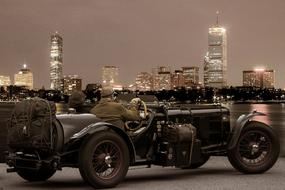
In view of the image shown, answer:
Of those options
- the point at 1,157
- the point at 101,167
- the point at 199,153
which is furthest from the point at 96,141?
the point at 1,157

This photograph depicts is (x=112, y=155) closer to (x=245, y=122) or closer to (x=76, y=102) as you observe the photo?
(x=245, y=122)

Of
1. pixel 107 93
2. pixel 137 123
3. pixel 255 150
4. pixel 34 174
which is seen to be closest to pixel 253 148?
pixel 255 150

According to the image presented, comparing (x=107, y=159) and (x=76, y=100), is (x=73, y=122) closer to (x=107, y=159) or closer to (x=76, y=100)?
(x=107, y=159)

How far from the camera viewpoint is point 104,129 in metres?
9.39

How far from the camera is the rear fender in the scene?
9258 mm

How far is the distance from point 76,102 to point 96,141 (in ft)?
11.5

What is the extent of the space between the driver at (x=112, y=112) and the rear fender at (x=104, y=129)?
233mm

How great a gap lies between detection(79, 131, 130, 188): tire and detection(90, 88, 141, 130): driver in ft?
1.35

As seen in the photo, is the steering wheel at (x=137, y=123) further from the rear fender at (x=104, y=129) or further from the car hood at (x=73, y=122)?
the car hood at (x=73, y=122)

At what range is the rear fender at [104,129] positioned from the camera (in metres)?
9.26

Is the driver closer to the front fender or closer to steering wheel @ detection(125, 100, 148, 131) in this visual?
steering wheel @ detection(125, 100, 148, 131)

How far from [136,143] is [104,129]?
2.59 ft

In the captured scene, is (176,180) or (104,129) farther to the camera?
(176,180)

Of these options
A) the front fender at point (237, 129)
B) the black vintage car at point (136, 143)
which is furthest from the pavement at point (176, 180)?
the front fender at point (237, 129)
